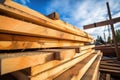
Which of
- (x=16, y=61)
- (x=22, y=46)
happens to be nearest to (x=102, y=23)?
(x=22, y=46)

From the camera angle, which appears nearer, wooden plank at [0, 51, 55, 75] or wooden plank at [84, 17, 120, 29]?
wooden plank at [0, 51, 55, 75]

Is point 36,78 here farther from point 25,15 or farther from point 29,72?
point 25,15

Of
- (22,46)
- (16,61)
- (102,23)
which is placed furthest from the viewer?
(102,23)

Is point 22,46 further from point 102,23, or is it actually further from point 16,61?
point 102,23

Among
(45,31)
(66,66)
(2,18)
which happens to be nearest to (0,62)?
(2,18)

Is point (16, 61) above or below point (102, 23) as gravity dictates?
below

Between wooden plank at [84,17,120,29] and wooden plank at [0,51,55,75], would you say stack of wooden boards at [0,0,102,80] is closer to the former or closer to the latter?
wooden plank at [0,51,55,75]

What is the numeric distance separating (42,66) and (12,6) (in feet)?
1.84

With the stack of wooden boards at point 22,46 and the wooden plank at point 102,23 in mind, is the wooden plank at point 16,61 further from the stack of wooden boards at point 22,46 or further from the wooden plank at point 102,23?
the wooden plank at point 102,23

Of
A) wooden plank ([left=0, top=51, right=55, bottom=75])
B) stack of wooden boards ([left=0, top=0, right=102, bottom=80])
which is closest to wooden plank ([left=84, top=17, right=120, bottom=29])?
stack of wooden boards ([left=0, top=0, right=102, bottom=80])

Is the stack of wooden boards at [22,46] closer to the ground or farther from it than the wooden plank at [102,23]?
closer to the ground

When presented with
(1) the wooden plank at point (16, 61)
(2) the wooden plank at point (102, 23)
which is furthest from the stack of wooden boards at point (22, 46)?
(2) the wooden plank at point (102, 23)

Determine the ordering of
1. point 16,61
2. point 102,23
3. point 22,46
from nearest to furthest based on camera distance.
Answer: point 16,61 < point 22,46 < point 102,23

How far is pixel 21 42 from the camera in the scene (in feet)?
3.05
